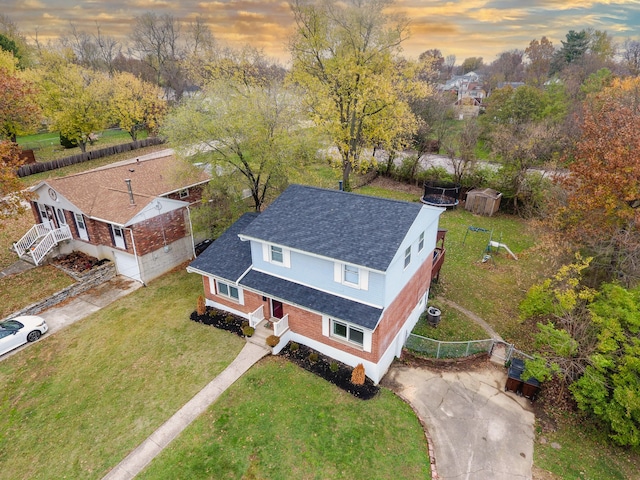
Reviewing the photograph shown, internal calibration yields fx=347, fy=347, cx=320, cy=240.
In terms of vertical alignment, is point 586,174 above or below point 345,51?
below

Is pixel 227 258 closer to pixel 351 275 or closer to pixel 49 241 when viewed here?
pixel 351 275

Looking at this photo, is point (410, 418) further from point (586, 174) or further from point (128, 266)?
point (128, 266)

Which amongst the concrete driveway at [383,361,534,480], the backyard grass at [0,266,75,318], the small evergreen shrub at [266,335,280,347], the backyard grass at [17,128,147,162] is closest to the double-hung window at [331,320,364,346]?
the concrete driveway at [383,361,534,480]

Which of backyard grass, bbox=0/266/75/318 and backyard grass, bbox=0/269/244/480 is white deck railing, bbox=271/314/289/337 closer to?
backyard grass, bbox=0/269/244/480

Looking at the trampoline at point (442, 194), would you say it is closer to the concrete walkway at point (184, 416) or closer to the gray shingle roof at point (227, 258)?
the gray shingle roof at point (227, 258)

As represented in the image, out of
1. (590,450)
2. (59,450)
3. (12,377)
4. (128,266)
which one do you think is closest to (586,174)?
(590,450)

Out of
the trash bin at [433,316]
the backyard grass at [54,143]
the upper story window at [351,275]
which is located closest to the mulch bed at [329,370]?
the upper story window at [351,275]
